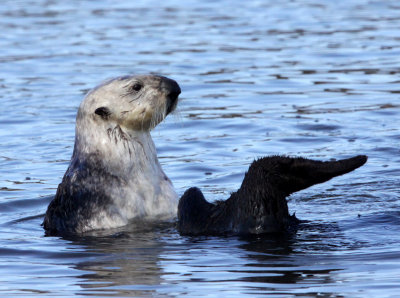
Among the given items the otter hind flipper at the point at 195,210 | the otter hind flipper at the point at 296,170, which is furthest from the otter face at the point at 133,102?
the otter hind flipper at the point at 296,170

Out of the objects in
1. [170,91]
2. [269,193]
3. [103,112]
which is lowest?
[269,193]

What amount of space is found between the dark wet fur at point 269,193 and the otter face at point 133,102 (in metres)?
0.97

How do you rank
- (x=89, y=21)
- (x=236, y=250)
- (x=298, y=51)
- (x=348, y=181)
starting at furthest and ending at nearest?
(x=89, y=21), (x=298, y=51), (x=348, y=181), (x=236, y=250)

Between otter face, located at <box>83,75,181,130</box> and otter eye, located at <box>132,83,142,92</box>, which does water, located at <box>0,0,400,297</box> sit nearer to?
otter face, located at <box>83,75,181,130</box>

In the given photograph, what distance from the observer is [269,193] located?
19.1 ft

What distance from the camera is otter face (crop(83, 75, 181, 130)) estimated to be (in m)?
6.79

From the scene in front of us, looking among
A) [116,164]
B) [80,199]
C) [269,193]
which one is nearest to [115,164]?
[116,164]

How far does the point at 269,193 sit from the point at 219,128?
4631 millimetres

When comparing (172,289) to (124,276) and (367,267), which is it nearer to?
(124,276)

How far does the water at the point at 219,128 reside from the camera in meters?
5.41

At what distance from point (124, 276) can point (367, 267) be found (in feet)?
4.37

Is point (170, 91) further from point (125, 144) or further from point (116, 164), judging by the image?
point (116, 164)

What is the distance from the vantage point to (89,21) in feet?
60.6

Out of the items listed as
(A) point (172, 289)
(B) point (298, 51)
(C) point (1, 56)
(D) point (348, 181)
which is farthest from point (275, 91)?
(A) point (172, 289)
